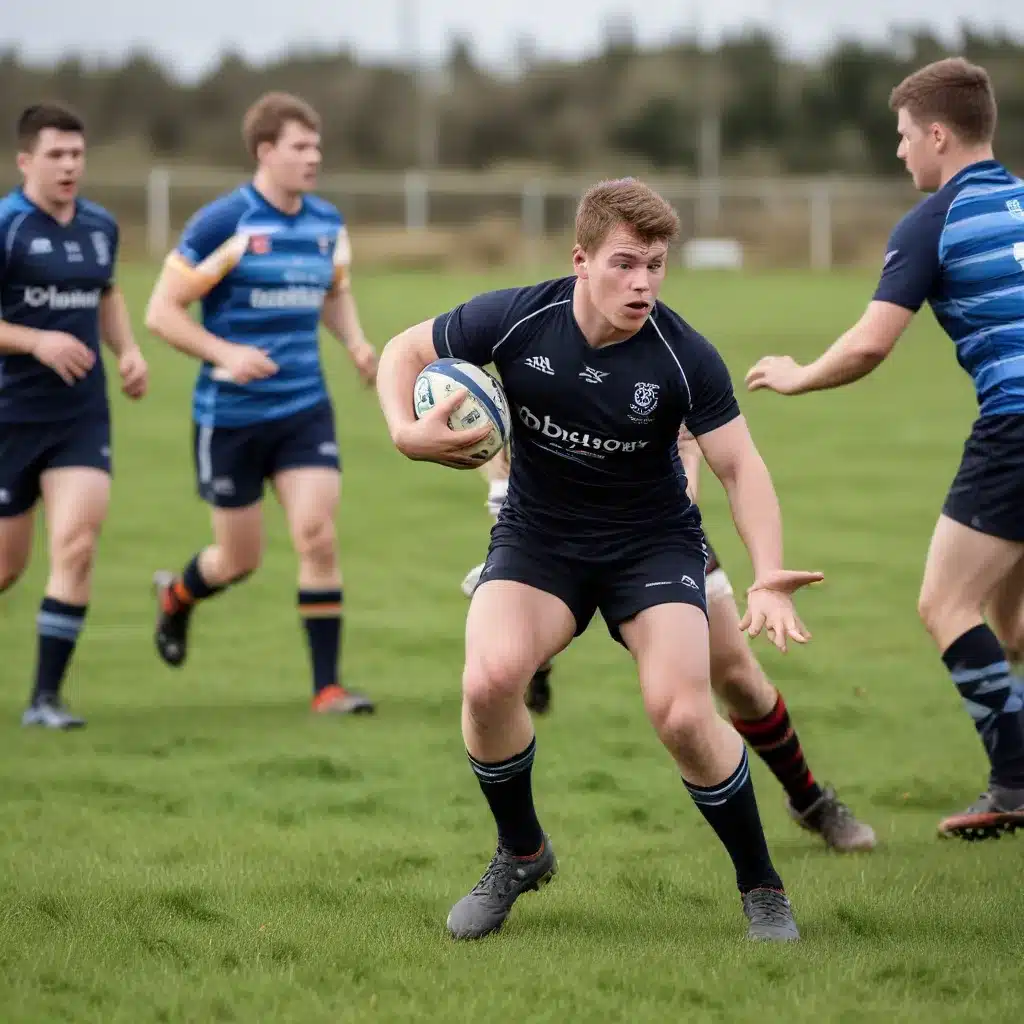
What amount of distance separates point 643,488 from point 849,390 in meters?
18.0

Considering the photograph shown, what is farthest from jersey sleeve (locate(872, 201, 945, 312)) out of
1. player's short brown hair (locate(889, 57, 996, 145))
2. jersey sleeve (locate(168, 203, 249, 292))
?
jersey sleeve (locate(168, 203, 249, 292))

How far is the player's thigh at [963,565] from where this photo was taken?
5.91 metres

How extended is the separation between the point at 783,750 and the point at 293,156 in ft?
13.3

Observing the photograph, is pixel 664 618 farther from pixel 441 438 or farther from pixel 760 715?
pixel 760 715

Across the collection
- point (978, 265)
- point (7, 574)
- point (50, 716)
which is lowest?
point (50, 716)

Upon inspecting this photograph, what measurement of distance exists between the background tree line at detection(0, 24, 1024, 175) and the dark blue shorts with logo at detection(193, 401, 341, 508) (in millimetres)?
52594

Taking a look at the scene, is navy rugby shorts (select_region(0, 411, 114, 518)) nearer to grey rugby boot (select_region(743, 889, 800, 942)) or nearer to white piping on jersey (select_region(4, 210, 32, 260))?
white piping on jersey (select_region(4, 210, 32, 260))

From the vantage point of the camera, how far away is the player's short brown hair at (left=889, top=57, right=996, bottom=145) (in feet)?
19.4

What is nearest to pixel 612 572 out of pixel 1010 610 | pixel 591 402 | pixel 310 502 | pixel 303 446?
pixel 591 402

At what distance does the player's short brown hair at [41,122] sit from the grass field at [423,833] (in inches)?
106

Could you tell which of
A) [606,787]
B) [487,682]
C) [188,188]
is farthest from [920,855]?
[188,188]

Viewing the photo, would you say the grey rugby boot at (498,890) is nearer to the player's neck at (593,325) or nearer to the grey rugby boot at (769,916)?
the grey rugby boot at (769,916)

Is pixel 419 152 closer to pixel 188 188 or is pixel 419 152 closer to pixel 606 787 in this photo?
pixel 188 188

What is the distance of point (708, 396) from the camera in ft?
16.0
